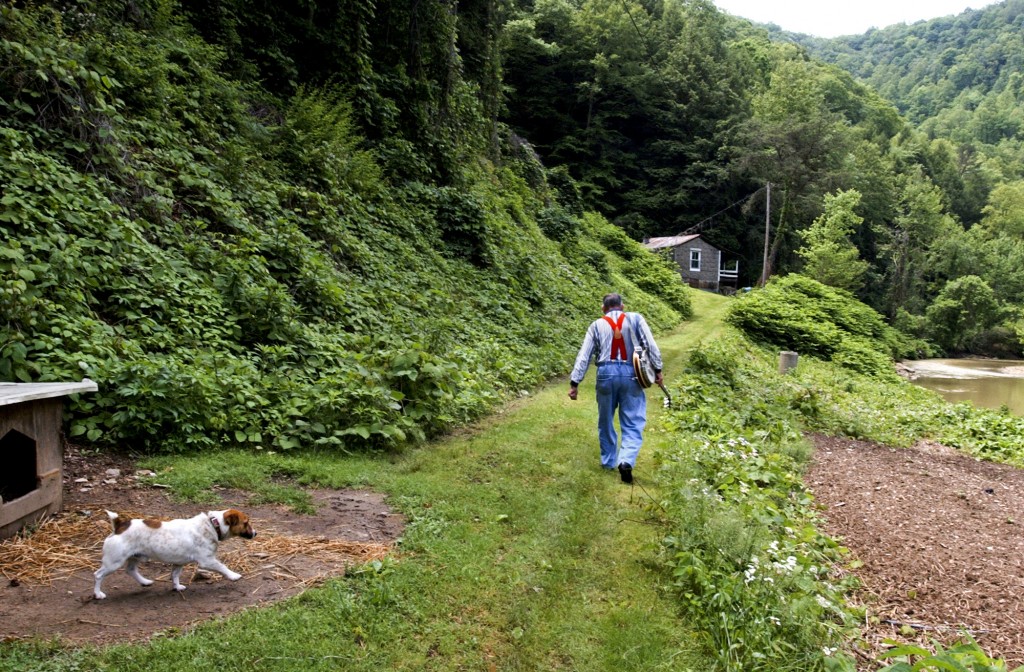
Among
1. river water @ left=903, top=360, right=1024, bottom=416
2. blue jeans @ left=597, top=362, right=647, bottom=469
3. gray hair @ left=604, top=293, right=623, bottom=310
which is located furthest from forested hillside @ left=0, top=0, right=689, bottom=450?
river water @ left=903, top=360, right=1024, bottom=416

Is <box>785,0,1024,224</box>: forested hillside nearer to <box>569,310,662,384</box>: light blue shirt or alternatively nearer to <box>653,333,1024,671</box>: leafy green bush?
<box>653,333,1024,671</box>: leafy green bush

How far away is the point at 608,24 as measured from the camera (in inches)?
2093

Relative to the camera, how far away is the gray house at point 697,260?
47.7 m

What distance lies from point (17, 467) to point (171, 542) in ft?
5.92

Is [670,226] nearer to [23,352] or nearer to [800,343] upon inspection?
[800,343]

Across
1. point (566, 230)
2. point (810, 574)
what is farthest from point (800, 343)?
point (810, 574)

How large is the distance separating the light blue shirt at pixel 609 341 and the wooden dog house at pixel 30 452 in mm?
4500

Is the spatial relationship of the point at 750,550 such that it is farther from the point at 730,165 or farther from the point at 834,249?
the point at 730,165

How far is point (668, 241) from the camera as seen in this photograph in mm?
47375

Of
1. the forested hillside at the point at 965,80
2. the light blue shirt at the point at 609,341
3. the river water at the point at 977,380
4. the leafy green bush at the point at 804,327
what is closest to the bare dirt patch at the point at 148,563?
the light blue shirt at the point at 609,341

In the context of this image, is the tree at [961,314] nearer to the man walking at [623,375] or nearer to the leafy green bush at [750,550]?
the leafy green bush at [750,550]

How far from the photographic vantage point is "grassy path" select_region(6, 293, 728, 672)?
10.7 feet

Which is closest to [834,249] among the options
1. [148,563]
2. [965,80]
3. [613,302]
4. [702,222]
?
[702,222]

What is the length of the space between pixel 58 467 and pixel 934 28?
229 m
